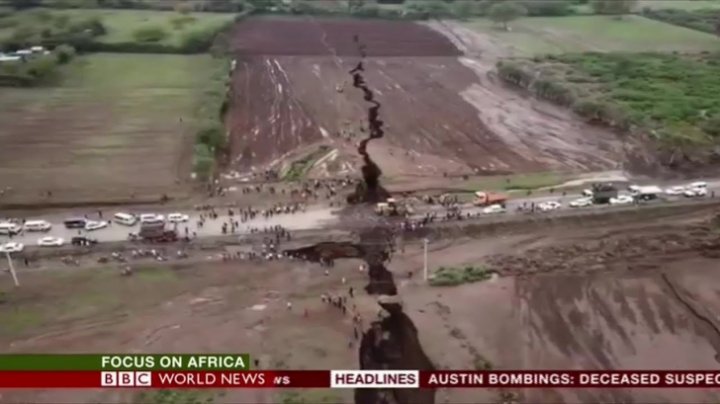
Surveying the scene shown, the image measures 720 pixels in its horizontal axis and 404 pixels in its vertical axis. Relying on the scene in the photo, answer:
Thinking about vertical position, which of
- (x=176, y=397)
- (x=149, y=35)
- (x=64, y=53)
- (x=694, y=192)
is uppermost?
(x=149, y=35)

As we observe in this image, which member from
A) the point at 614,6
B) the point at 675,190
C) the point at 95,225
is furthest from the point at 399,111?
the point at 614,6

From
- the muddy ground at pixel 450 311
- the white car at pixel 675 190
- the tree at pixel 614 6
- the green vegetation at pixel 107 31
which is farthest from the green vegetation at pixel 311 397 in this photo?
the tree at pixel 614 6

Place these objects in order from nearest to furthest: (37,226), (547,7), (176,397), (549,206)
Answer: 1. (176,397)
2. (37,226)
3. (549,206)
4. (547,7)

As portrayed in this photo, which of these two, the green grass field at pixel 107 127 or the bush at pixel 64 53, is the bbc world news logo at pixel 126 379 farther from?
the bush at pixel 64 53

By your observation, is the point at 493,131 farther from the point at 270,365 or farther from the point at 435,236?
the point at 270,365

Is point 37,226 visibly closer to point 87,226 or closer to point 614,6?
point 87,226

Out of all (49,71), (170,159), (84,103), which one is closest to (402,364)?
(170,159)

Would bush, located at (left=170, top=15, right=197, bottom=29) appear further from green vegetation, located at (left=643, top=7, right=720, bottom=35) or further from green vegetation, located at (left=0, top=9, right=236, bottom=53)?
green vegetation, located at (left=643, top=7, right=720, bottom=35)
